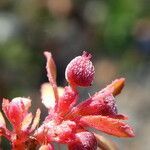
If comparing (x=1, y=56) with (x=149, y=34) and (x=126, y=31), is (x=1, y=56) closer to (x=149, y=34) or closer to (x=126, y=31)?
(x=126, y=31)

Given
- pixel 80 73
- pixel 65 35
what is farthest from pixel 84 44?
pixel 80 73

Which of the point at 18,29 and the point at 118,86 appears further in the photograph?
the point at 18,29

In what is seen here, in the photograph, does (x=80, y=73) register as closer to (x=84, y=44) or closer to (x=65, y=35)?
(x=84, y=44)

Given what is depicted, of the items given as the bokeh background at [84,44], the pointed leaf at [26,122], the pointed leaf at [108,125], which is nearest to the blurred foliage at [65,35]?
the bokeh background at [84,44]

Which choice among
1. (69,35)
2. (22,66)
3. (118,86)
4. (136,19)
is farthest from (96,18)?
(118,86)

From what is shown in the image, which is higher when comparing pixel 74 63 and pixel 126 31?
pixel 126 31

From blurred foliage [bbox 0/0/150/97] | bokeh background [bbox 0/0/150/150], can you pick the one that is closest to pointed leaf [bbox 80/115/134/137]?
bokeh background [bbox 0/0/150/150]

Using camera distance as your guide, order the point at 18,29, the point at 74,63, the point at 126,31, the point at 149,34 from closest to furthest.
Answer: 1. the point at 74,63
2. the point at 126,31
3. the point at 18,29
4. the point at 149,34
